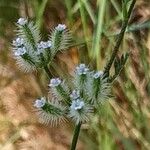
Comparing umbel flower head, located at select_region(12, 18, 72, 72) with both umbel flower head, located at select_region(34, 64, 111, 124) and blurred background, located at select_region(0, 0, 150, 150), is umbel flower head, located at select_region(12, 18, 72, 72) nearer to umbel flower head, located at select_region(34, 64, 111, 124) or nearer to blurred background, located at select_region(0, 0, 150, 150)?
umbel flower head, located at select_region(34, 64, 111, 124)

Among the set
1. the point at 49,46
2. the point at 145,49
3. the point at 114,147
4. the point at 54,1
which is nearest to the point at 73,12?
the point at 54,1

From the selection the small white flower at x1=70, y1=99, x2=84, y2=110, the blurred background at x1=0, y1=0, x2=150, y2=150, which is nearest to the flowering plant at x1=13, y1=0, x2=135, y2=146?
the small white flower at x1=70, y1=99, x2=84, y2=110

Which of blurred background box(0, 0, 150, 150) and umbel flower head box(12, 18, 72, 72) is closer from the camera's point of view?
umbel flower head box(12, 18, 72, 72)

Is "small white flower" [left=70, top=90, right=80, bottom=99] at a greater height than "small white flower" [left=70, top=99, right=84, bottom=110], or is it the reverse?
"small white flower" [left=70, top=90, right=80, bottom=99]

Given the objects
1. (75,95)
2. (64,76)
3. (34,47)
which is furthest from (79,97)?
(64,76)

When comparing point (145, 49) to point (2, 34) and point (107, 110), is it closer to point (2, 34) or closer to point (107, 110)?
point (107, 110)
